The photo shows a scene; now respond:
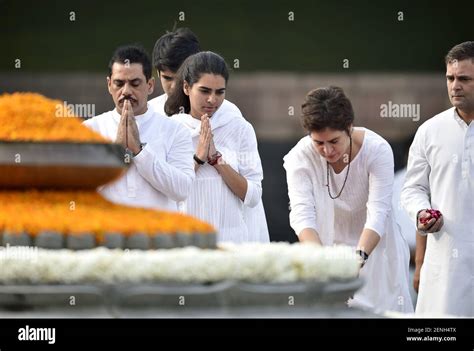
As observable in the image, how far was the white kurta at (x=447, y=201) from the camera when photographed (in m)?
4.76

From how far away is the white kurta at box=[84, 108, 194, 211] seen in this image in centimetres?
429

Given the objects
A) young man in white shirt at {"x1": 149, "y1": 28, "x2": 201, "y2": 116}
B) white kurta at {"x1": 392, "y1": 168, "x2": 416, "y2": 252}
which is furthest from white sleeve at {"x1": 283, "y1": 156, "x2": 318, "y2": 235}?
white kurta at {"x1": 392, "y1": 168, "x2": 416, "y2": 252}

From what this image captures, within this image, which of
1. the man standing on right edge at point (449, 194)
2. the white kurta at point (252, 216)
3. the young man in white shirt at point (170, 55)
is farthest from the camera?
the young man in white shirt at point (170, 55)

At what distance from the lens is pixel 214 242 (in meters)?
3.08

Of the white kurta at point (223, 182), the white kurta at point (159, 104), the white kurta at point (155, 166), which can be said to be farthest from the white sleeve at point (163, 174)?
the white kurta at point (159, 104)

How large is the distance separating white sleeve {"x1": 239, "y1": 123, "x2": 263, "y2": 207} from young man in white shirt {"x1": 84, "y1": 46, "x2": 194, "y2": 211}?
477mm

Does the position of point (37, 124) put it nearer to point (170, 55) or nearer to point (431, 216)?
point (431, 216)

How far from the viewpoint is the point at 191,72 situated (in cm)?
486

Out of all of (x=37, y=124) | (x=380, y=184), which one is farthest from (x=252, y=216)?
(x=37, y=124)

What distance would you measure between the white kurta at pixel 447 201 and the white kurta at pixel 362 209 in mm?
115

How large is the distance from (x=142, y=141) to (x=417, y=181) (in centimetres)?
113

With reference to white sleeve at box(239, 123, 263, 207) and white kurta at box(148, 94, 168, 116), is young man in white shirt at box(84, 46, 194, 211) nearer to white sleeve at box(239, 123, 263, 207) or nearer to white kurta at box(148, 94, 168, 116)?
white sleeve at box(239, 123, 263, 207)

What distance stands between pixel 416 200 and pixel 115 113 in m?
1.22

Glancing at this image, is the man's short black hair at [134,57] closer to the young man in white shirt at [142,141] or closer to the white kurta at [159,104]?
the young man in white shirt at [142,141]
